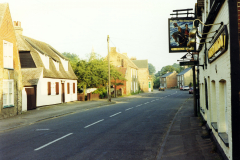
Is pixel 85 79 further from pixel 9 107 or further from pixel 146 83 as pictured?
pixel 146 83

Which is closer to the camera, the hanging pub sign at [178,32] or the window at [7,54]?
the hanging pub sign at [178,32]

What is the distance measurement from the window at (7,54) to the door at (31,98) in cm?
456

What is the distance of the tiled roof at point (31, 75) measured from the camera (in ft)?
80.1

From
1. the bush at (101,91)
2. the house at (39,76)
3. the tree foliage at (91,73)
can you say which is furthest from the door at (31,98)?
the bush at (101,91)

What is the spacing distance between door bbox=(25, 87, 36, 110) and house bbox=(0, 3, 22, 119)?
308cm

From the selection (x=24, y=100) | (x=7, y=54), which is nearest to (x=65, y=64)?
(x=24, y=100)

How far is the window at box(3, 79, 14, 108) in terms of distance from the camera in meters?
18.1

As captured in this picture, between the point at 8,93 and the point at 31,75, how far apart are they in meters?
6.93

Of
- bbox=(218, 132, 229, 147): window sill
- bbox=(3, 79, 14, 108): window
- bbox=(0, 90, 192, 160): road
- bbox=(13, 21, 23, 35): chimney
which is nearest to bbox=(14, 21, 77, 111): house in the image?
bbox=(13, 21, 23, 35): chimney

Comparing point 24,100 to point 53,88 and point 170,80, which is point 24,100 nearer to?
point 53,88

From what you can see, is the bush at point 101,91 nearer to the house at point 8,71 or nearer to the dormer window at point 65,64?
the dormer window at point 65,64

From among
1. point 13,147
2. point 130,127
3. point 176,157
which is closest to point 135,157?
point 176,157

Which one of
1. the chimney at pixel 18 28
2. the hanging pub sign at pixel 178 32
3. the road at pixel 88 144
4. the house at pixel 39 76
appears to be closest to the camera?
the road at pixel 88 144

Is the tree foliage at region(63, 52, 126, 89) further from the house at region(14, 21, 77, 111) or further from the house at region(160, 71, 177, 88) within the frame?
the house at region(160, 71, 177, 88)
